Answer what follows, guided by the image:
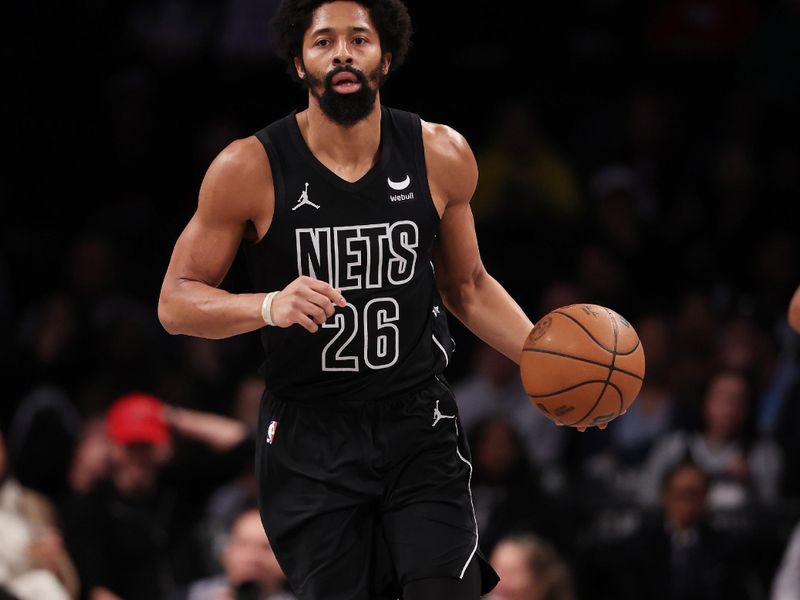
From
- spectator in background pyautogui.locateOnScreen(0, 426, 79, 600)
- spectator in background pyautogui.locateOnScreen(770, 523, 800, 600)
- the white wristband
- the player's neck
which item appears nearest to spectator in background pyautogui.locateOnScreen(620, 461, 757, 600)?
spectator in background pyautogui.locateOnScreen(770, 523, 800, 600)

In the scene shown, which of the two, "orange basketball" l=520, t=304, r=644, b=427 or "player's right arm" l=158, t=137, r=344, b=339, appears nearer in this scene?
"player's right arm" l=158, t=137, r=344, b=339

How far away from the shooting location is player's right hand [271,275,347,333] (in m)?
3.89

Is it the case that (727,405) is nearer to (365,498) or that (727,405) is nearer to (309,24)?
(365,498)

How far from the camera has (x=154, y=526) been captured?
23.8ft

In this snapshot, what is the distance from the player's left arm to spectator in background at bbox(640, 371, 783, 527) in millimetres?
3051

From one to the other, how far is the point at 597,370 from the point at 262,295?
1.01 metres

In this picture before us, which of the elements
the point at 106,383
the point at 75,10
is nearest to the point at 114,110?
the point at 75,10

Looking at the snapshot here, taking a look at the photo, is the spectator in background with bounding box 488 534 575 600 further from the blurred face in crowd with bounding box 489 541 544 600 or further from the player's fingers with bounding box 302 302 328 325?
the player's fingers with bounding box 302 302 328 325

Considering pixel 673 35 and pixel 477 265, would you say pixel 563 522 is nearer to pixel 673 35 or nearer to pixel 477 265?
pixel 477 265

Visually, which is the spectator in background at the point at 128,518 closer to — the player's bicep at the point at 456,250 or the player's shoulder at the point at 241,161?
the player's bicep at the point at 456,250

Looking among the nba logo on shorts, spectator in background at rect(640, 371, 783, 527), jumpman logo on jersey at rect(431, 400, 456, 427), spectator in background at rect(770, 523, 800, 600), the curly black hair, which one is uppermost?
the curly black hair

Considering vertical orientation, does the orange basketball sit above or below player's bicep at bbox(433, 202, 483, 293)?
below

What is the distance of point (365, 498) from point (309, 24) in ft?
4.48

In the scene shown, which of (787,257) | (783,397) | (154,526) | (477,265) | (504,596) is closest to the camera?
(477,265)
